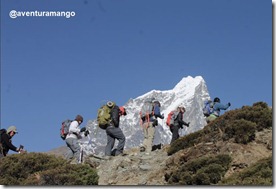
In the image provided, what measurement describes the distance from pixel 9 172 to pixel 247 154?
6.59 meters

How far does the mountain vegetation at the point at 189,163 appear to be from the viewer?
1492 cm

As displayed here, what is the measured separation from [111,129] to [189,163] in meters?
3.57

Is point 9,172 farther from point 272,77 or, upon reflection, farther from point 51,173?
point 272,77

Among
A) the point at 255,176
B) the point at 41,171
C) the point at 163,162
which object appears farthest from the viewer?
the point at 163,162

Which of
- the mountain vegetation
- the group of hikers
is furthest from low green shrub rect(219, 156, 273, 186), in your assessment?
the group of hikers

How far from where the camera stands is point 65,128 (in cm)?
1942

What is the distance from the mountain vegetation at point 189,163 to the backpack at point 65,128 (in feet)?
3.33

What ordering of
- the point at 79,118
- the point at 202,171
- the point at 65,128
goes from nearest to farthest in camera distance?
the point at 202,171 → the point at 79,118 → the point at 65,128

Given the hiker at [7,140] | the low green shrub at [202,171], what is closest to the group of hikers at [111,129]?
the hiker at [7,140]

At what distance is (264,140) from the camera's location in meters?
17.4

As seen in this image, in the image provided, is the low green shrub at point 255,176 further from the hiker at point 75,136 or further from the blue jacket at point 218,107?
the blue jacket at point 218,107

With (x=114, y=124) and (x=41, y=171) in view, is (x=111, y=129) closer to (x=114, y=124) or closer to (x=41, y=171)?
(x=114, y=124)

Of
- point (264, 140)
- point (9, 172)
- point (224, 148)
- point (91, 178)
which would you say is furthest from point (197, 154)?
point (9, 172)

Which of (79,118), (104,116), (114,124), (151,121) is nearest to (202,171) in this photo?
(114,124)
